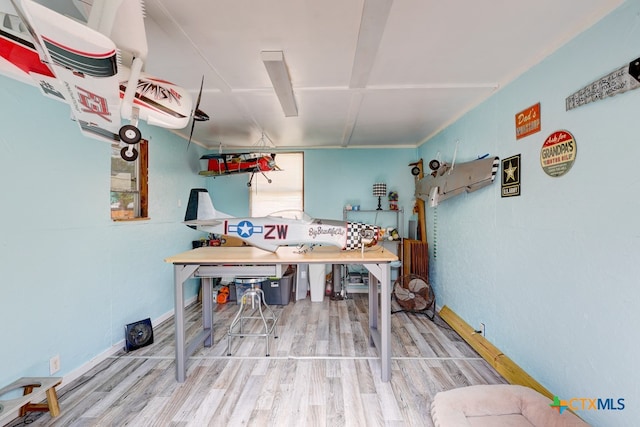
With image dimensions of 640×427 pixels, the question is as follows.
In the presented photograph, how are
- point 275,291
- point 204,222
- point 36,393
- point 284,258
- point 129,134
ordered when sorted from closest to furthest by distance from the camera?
point 129,134
point 36,393
point 284,258
point 204,222
point 275,291

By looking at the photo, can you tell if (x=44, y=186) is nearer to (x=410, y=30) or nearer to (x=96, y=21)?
(x=96, y=21)

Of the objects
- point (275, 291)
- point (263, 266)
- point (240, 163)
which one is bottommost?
point (275, 291)

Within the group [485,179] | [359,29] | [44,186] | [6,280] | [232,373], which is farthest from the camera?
[485,179]

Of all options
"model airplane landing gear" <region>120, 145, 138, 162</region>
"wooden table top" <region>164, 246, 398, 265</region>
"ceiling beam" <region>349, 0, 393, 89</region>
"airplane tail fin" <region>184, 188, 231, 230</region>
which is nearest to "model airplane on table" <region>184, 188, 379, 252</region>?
"airplane tail fin" <region>184, 188, 231, 230</region>

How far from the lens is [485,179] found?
260cm

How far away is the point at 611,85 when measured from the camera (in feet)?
4.81

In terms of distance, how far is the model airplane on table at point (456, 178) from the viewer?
2572 mm

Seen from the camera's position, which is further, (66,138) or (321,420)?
(66,138)

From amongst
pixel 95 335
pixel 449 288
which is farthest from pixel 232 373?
pixel 449 288

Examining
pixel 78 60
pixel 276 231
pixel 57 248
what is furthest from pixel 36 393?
pixel 78 60

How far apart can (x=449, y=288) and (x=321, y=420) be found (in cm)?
242

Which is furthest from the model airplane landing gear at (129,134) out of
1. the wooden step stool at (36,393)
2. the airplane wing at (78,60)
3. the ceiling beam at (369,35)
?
the wooden step stool at (36,393)

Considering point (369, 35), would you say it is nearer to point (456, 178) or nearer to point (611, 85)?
point (611, 85)

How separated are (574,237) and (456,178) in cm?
147
